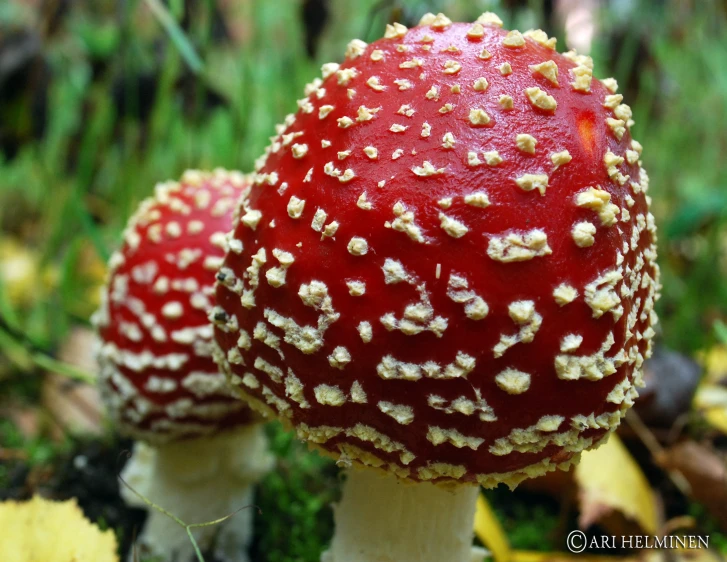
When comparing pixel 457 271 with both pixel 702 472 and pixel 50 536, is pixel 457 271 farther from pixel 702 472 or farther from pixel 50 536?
pixel 702 472

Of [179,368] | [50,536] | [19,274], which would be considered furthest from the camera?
[19,274]

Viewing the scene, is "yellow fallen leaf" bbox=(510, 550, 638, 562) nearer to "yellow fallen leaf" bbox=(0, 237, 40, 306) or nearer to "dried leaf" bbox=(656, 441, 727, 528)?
"dried leaf" bbox=(656, 441, 727, 528)

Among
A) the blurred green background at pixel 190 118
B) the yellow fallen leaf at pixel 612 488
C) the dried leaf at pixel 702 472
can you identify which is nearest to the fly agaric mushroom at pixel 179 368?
the blurred green background at pixel 190 118

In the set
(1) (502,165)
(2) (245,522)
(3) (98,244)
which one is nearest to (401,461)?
(1) (502,165)

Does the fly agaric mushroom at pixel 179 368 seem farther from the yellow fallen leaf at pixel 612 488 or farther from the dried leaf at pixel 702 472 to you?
the dried leaf at pixel 702 472

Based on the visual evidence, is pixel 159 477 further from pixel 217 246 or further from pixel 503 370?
pixel 503 370

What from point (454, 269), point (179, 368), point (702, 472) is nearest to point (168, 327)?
point (179, 368)

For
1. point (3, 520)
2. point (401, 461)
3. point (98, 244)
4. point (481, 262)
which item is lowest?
point (3, 520)
